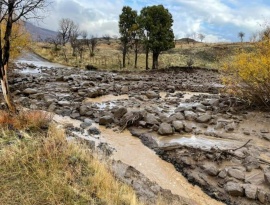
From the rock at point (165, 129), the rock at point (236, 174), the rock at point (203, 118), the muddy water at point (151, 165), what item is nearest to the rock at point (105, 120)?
the muddy water at point (151, 165)

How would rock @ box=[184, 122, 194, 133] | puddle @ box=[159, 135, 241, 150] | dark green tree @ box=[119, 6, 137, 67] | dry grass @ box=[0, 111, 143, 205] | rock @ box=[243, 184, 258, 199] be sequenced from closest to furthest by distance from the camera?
dry grass @ box=[0, 111, 143, 205] < rock @ box=[243, 184, 258, 199] < puddle @ box=[159, 135, 241, 150] < rock @ box=[184, 122, 194, 133] < dark green tree @ box=[119, 6, 137, 67]

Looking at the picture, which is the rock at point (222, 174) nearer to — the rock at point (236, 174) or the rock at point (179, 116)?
the rock at point (236, 174)

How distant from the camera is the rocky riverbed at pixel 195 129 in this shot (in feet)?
25.9

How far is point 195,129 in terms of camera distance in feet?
39.4

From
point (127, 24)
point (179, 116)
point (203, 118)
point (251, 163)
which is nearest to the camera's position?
point (251, 163)

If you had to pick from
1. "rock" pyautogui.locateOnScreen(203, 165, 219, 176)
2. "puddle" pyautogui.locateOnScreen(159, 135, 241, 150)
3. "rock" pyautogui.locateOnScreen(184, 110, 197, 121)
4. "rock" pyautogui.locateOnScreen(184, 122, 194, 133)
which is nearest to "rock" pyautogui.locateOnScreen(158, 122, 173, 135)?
"puddle" pyautogui.locateOnScreen(159, 135, 241, 150)

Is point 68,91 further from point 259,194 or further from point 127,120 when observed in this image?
point 259,194

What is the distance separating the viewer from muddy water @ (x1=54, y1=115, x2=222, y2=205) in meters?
7.50

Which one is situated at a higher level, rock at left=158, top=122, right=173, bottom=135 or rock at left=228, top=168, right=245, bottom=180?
rock at left=158, top=122, right=173, bottom=135

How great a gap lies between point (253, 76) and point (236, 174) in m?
6.98

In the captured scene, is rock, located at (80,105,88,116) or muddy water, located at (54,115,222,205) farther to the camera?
rock, located at (80,105,88,116)

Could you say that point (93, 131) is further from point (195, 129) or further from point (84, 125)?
point (195, 129)

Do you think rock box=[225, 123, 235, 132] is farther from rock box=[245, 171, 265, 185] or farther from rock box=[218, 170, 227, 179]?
rock box=[218, 170, 227, 179]

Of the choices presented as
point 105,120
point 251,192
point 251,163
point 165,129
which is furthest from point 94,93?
point 251,192
